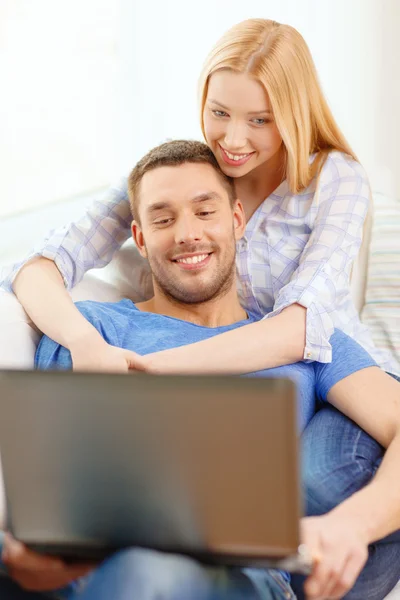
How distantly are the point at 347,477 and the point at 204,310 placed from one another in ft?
1.51

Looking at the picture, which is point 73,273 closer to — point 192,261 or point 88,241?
point 88,241

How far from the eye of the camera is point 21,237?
104 inches

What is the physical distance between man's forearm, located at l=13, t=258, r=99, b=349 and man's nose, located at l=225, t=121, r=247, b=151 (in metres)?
0.42

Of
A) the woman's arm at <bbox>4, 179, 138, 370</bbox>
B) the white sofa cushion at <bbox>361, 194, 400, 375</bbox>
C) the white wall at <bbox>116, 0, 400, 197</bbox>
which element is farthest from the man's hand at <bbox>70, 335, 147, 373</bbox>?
the white wall at <bbox>116, 0, 400, 197</bbox>

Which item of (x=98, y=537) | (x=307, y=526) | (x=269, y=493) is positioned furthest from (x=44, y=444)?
(x=307, y=526)

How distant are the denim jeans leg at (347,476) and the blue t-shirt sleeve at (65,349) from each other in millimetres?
397

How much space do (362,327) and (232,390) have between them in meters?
1.03

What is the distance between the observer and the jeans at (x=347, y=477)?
1.31m

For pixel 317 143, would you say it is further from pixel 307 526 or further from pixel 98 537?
pixel 98 537

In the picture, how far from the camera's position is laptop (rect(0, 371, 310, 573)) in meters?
0.88

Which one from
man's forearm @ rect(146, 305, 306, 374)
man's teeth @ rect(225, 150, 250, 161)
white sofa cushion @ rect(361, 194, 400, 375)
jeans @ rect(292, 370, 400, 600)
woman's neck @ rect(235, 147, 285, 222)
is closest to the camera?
jeans @ rect(292, 370, 400, 600)

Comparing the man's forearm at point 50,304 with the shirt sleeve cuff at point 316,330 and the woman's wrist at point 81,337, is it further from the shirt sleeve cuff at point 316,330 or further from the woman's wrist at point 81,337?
the shirt sleeve cuff at point 316,330

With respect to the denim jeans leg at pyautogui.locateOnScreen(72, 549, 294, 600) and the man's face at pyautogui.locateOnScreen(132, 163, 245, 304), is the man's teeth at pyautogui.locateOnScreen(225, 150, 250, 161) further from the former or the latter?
the denim jeans leg at pyautogui.locateOnScreen(72, 549, 294, 600)

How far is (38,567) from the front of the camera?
3.29 ft
